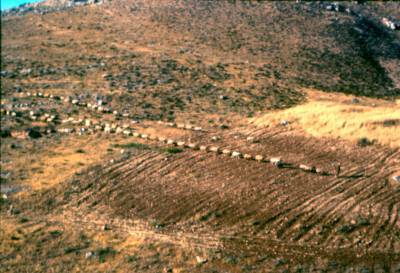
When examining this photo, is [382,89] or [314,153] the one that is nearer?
[314,153]

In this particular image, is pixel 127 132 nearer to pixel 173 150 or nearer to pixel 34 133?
pixel 173 150

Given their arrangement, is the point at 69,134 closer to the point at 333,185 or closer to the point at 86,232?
the point at 86,232

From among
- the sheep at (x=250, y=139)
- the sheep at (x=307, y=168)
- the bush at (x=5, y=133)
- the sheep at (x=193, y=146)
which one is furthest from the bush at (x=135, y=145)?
the sheep at (x=307, y=168)

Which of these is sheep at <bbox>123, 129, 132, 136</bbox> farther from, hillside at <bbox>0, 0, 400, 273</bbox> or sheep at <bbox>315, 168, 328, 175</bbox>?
sheep at <bbox>315, 168, 328, 175</bbox>

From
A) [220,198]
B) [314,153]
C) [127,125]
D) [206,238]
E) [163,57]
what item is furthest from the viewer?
[163,57]

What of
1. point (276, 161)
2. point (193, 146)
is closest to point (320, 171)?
point (276, 161)

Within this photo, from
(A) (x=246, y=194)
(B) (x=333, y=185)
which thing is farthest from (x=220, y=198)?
(B) (x=333, y=185)
